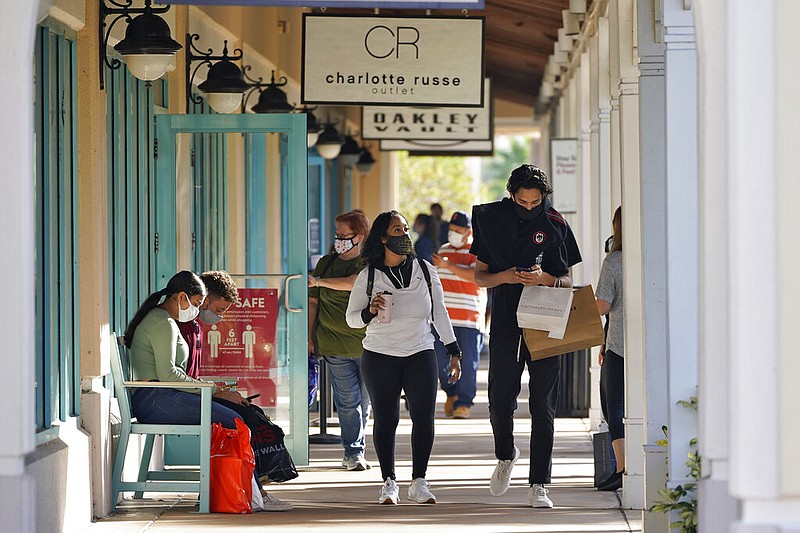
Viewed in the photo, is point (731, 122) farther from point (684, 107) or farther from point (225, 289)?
point (225, 289)

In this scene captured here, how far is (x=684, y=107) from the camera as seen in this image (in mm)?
5789

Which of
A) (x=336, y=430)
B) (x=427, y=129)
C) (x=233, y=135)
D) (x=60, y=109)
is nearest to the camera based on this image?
(x=60, y=109)

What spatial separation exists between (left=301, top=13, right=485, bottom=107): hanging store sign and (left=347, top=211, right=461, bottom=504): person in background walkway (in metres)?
1.45

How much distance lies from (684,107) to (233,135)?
4562mm

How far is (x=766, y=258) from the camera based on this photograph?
470cm

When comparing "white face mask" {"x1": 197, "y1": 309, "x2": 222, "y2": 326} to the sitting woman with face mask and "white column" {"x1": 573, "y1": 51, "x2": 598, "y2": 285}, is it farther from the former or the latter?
"white column" {"x1": 573, "y1": 51, "x2": 598, "y2": 285}

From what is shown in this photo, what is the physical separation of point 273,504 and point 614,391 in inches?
80.5

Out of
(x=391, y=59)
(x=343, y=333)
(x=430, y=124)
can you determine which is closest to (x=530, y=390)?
(x=343, y=333)

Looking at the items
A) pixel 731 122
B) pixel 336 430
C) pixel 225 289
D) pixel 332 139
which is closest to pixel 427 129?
pixel 332 139

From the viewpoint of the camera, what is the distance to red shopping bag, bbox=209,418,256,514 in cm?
739

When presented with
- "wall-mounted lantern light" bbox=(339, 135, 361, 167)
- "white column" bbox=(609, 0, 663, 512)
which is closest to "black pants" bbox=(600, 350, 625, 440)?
"white column" bbox=(609, 0, 663, 512)

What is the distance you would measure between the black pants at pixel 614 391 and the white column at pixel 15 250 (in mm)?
3868

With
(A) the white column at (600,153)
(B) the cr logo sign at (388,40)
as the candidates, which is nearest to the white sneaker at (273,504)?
(B) the cr logo sign at (388,40)

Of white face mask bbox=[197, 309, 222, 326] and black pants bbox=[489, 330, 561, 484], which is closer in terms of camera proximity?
black pants bbox=[489, 330, 561, 484]
